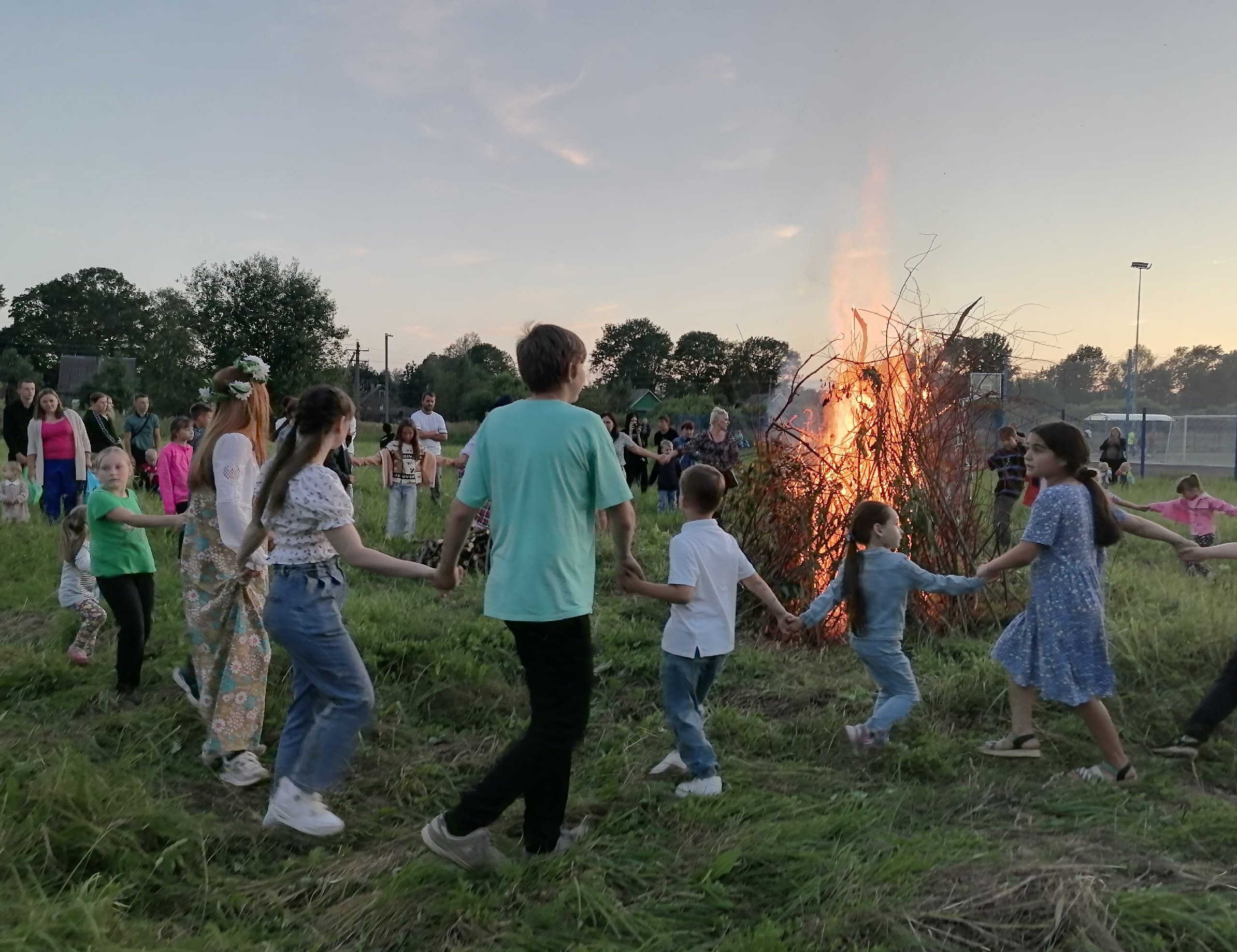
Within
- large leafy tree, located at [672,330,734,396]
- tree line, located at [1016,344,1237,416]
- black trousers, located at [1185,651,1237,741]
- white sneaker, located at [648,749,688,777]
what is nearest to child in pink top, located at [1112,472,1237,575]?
black trousers, located at [1185,651,1237,741]

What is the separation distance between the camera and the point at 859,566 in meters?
4.32

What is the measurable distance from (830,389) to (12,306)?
97169 millimetres

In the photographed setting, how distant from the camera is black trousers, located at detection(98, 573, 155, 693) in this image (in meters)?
4.90

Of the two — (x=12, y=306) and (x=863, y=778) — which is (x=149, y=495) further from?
(x=12, y=306)

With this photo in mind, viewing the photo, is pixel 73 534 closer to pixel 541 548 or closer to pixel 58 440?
pixel 541 548

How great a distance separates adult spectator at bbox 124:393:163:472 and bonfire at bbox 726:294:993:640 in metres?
9.04

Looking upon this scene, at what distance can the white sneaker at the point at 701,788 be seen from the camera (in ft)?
12.3

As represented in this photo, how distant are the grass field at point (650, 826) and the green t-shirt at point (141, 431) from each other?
7.38 metres

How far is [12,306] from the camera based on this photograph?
84.4 metres

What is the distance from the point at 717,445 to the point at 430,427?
4.04 meters

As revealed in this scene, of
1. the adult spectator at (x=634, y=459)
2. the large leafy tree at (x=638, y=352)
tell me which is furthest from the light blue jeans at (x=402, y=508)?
the large leafy tree at (x=638, y=352)

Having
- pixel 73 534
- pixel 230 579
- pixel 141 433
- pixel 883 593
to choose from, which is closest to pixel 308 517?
pixel 230 579

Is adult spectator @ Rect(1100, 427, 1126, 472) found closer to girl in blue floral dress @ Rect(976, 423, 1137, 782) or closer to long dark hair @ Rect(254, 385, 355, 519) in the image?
girl in blue floral dress @ Rect(976, 423, 1137, 782)

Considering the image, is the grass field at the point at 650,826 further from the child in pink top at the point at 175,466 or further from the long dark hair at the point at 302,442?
the child in pink top at the point at 175,466
